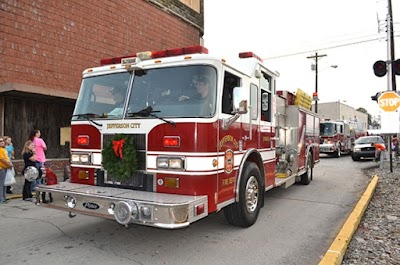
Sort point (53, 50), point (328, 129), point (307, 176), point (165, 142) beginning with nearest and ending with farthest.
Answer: point (165, 142) < point (307, 176) < point (53, 50) < point (328, 129)

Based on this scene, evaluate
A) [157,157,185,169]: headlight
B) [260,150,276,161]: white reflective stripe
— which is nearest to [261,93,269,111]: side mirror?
[260,150,276,161]: white reflective stripe

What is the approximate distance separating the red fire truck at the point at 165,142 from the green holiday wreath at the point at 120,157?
0.5 inches

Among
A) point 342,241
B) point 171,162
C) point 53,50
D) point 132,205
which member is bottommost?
point 342,241

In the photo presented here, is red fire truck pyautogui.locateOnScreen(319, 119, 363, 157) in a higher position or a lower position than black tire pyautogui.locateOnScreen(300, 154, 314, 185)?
higher

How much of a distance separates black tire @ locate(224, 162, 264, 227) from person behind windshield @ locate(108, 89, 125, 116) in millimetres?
2085

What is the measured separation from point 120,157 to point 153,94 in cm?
98

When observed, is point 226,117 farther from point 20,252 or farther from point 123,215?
point 20,252

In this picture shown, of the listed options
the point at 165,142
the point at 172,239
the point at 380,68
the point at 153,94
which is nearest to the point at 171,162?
the point at 165,142

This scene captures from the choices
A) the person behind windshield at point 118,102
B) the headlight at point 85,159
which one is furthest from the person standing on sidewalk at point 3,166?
the person behind windshield at point 118,102

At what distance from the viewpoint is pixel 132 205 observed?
397 cm

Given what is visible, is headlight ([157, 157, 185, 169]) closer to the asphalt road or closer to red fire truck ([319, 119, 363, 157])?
the asphalt road

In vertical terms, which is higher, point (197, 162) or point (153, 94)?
point (153, 94)

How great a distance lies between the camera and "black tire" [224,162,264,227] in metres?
5.38

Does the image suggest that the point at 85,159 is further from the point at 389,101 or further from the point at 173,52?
the point at 389,101
